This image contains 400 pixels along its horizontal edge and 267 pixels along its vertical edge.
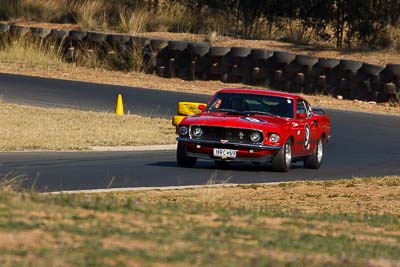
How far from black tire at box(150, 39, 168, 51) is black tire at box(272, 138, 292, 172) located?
16.8 metres

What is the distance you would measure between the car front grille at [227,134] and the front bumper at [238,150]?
3.1 inches

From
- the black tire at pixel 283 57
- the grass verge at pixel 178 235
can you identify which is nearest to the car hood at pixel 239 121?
the grass verge at pixel 178 235

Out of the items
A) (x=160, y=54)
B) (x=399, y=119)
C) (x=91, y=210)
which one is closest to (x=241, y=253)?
(x=91, y=210)

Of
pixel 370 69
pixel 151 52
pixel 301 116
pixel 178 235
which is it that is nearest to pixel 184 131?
pixel 301 116

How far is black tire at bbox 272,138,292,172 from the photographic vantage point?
60.4ft

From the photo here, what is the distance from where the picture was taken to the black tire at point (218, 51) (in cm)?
3348

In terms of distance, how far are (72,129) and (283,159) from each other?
5.76 metres

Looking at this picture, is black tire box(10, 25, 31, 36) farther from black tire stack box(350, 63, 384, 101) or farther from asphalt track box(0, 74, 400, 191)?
black tire stack box(350, 63, 384, 101)

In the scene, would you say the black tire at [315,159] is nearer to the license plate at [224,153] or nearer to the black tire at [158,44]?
the license plate at [224,153]

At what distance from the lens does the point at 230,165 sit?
65.2 ft

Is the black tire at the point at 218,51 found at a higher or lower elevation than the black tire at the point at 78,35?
lower

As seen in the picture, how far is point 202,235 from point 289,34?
30681mm

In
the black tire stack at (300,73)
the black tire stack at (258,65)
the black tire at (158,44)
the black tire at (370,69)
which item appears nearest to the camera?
the black tire at (370,69)

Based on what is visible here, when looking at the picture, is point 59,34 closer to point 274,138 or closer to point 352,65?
point 352,65
